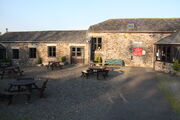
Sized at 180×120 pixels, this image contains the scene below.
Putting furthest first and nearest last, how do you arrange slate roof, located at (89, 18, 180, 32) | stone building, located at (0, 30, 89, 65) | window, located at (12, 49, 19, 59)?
window, located at (12, 49, 19, 59) → stone building, located at (0, 30, 89, 65) → slate roof, located at (89, 18, 180, 32)

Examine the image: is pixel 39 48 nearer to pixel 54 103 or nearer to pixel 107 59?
pixel 107 59

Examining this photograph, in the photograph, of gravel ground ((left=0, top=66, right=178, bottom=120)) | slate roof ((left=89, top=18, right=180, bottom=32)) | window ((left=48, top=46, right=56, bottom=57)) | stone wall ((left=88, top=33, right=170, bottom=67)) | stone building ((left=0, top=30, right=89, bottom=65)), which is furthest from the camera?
window ((left=48, top=46, right=56, bottom=57))

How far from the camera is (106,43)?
59.5ft

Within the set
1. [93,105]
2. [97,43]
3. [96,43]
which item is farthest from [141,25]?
[93,105]

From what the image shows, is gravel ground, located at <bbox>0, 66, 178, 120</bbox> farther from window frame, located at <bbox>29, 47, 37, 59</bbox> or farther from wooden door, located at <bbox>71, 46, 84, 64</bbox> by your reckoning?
window frame, located at <bbox>29, 47, 37, 59</bbox>

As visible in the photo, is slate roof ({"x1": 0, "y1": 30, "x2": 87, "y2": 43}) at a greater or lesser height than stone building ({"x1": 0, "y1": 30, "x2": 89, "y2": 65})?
greater

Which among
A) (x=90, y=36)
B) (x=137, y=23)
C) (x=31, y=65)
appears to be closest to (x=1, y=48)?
(x=31, y=65)

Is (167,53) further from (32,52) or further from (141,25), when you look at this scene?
(32,52)

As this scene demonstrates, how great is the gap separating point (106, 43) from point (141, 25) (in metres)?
4.59

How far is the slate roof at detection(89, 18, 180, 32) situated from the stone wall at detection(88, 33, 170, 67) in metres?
0.56

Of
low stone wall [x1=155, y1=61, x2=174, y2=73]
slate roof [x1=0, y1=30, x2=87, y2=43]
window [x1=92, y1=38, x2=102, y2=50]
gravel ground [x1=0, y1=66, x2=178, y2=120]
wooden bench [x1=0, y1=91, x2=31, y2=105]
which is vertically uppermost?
slate roof [x1=0, y1=30, x2=87, y2=43]

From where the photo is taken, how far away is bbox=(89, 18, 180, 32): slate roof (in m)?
16.9

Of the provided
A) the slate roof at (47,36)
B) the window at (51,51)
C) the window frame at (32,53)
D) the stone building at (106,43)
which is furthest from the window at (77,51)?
the window frame at (32,53)

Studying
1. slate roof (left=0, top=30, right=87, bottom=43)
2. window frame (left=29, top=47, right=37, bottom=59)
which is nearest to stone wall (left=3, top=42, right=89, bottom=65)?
window frame (left=29, top=47, right=37, bottom=59)
